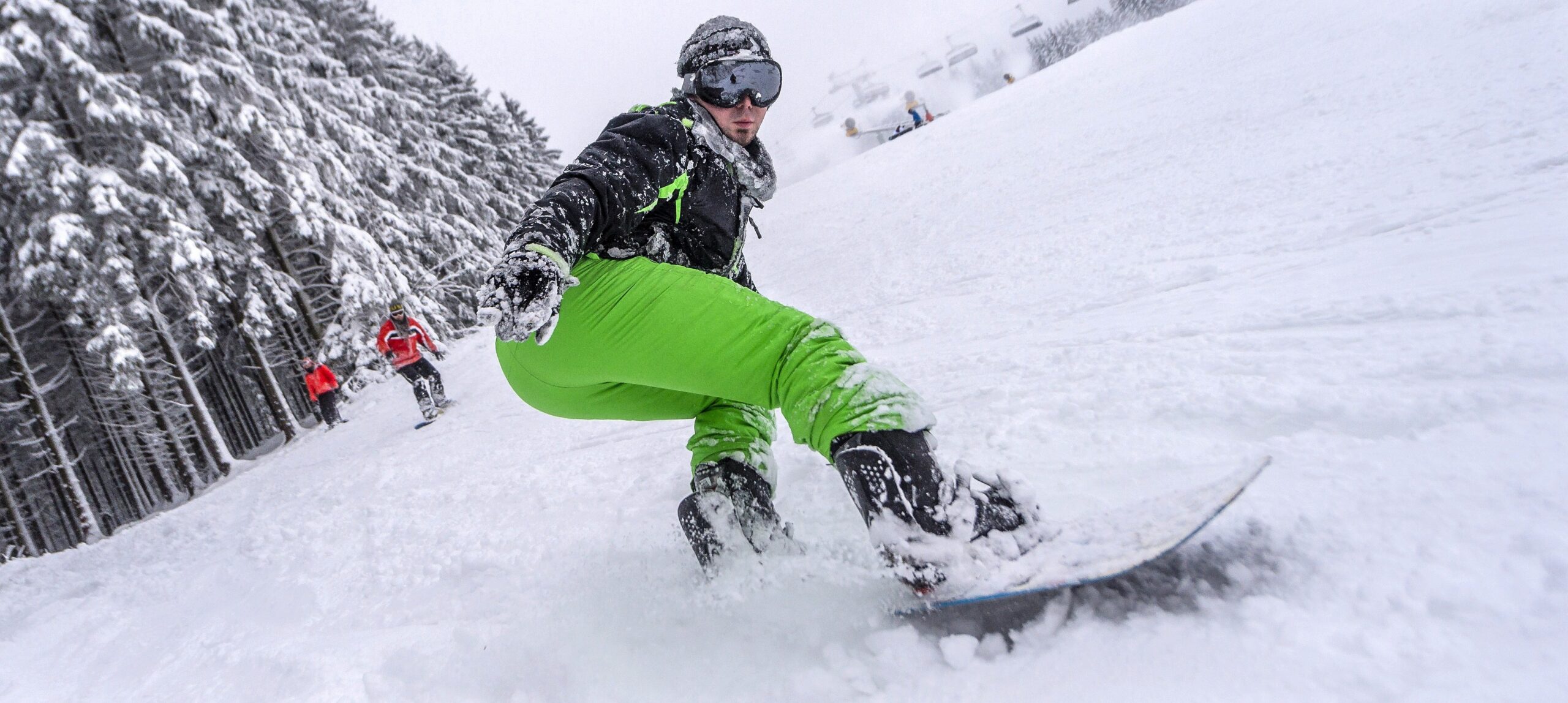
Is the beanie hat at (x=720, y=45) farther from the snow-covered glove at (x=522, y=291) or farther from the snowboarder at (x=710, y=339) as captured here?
the snow-covered glove at (x=522, y=291)

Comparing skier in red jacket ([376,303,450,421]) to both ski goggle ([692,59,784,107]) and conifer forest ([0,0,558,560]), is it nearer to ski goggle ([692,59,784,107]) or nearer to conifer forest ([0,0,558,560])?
conifer forest ([0,0,558,560])

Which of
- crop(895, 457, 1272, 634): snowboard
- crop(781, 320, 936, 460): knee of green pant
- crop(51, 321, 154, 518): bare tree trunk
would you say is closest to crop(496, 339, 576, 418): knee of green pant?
crop(781, 320, 936, 460): knee of green pant

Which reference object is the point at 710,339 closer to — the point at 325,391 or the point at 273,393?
the point at 325,391

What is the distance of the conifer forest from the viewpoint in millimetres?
10383

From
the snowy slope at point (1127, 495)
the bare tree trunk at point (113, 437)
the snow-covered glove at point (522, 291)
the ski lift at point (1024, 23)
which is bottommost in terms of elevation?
the snowy slope at point (1127, 495)

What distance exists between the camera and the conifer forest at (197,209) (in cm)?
1038

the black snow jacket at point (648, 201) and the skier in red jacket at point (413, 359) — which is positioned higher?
the skier in red jacket at point (413, 359)

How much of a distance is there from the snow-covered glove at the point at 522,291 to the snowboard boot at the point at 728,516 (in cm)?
73

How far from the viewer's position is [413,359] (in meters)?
8.74

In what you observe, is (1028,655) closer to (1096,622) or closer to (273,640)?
(1096,622)

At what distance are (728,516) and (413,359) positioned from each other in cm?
838

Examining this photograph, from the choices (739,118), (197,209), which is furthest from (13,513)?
(739,118)

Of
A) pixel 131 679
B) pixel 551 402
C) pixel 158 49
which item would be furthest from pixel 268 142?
pixel 551 402

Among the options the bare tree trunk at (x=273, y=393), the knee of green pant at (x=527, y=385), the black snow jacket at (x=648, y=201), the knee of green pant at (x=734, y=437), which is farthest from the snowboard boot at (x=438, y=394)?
the black snow jacket at (x=648, y=201)
